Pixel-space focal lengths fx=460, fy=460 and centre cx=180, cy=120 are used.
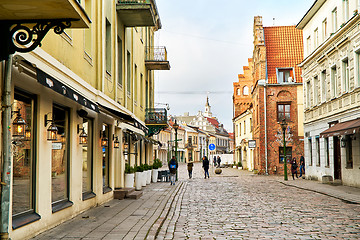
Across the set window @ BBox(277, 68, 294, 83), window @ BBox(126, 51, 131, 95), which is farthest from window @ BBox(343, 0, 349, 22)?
window @ BBox(277, 68, 294, 83)

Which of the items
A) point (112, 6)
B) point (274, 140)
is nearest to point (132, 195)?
point (112, 6)

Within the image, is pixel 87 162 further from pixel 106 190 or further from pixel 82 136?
pixel 106 190

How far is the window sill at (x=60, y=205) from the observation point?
9.96 m

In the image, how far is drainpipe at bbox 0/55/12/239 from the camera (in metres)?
6.86

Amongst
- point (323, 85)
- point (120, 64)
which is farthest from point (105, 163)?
point (323, 85)

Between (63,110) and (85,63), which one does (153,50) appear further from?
(63,110)

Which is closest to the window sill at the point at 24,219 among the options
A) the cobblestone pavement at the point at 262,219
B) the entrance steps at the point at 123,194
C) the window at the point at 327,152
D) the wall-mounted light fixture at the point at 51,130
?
the wall-mounted light fixture at the point at 51,130

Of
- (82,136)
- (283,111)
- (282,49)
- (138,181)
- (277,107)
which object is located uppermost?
(282,49)

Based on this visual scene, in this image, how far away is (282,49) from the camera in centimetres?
4178

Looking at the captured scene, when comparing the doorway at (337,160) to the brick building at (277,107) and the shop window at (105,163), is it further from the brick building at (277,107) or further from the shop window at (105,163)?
the shop window at (105,163)

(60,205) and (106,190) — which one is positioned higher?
(60,205)

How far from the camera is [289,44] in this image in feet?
138

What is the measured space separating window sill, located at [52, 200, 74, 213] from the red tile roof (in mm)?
31426

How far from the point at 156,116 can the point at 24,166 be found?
20.1 meters
